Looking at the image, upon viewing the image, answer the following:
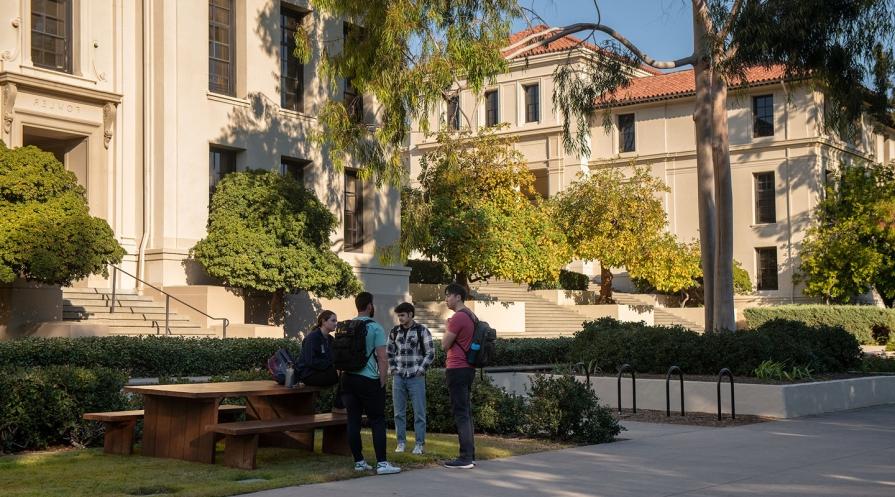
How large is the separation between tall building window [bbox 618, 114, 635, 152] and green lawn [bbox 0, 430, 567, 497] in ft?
140

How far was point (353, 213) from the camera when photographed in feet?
109

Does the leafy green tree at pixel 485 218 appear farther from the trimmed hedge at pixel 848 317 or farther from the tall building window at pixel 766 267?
the tall building window at pixel 766 267

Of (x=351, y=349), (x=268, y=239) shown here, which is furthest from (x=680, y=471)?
(x=268, y=239)

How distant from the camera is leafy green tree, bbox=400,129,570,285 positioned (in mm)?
38656

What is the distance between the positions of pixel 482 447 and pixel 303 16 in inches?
844

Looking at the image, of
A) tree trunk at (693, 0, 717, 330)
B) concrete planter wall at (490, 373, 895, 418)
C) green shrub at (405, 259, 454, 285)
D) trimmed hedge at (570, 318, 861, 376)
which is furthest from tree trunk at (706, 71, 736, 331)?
green shrub at (405, 259, 454, 285)

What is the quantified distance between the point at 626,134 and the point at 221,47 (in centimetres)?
2931

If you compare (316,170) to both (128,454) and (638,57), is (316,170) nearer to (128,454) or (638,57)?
(638,57)

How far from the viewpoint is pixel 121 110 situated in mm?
27078

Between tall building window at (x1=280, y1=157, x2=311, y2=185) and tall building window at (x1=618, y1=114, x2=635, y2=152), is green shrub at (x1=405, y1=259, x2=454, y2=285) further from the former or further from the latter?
tall building window at (x1=618, y1=114, x2=635, y2=152)

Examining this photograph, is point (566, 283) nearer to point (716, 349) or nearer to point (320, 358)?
point (716, 349)

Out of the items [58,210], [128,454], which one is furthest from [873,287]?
[128,454]

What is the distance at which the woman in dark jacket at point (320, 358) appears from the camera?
37.3ft

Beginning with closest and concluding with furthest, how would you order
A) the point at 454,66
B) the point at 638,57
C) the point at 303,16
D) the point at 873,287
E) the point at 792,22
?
the point at 792,22 < the point at 638,57 < the point at 454,66 < the point at 303,16 < the point at 873,287
